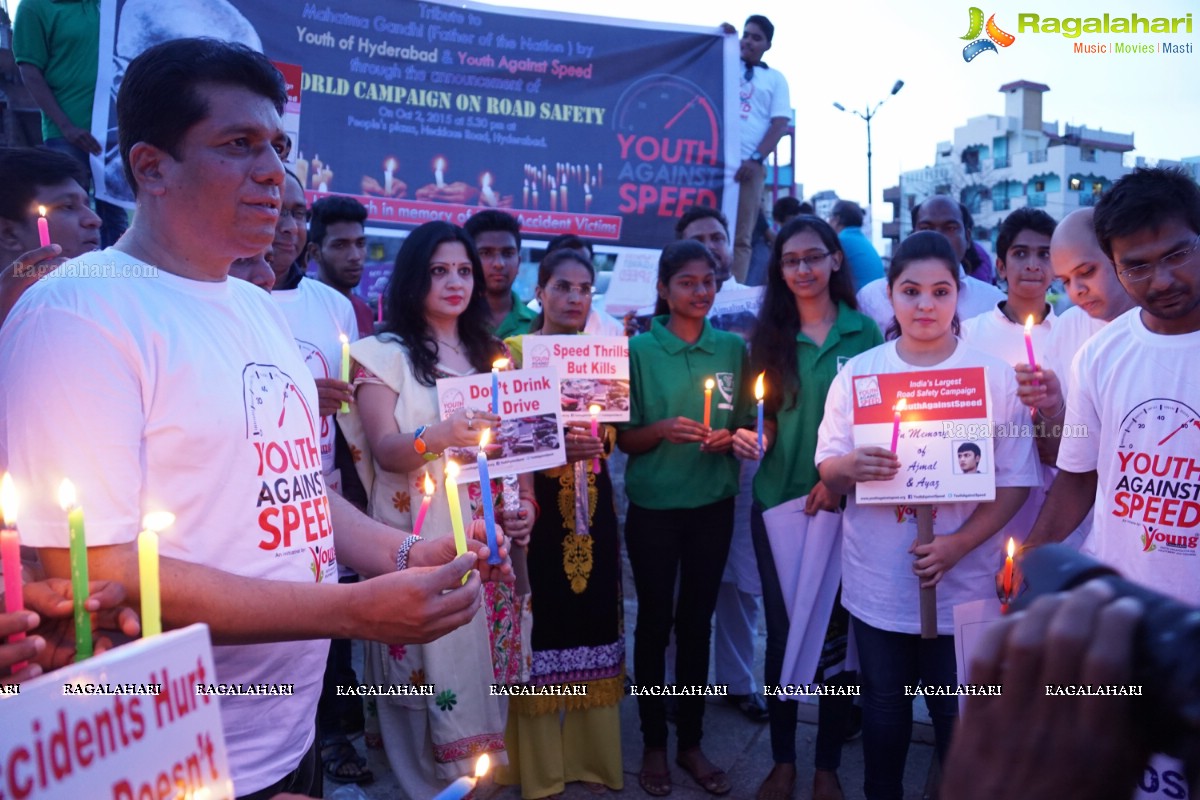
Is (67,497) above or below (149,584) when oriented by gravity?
above

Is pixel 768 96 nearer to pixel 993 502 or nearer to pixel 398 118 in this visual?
pixel 398 118

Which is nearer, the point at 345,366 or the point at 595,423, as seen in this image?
the point at 345,366

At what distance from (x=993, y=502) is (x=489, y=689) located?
84.6 inches

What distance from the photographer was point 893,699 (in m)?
3.38

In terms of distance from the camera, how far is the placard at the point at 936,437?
3.23 m

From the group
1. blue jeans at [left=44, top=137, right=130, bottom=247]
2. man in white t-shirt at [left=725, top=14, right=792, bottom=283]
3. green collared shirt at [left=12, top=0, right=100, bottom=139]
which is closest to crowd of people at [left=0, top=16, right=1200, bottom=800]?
blue jeans at [left=44, top=137, right=130, bottom=247]

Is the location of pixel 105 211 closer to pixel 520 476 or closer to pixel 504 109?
pixel 504 109

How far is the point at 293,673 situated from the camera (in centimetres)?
193

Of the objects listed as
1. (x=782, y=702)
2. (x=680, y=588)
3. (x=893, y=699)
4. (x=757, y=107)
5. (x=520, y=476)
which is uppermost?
(x=757, y=107)

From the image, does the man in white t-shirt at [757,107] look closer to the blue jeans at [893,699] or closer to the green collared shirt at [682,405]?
the green collared shirt at [682,405]

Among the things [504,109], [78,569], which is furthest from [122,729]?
[504,109]

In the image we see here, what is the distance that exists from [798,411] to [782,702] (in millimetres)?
1319

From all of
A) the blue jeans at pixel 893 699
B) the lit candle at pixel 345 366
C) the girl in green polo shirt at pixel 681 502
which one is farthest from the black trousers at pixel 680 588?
the lit candle at pixel 345 366

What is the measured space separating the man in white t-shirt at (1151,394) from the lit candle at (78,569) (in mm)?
2670
